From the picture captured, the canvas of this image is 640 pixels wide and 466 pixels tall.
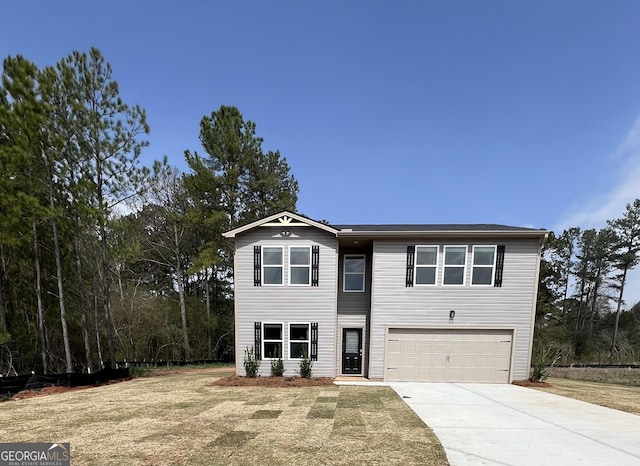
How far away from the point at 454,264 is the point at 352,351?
16.3 feet

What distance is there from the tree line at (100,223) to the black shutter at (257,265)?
573 centimetres

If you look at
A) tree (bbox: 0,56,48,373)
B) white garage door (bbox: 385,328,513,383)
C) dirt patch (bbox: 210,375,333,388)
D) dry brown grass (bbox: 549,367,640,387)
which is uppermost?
tree (bbox: 0,56,48,373)

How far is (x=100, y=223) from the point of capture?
11594 mm

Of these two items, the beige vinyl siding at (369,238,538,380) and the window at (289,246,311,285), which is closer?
the beige vinyl siding at (369,238,538,380)

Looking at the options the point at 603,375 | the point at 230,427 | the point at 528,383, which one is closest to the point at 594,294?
the point at 603,375

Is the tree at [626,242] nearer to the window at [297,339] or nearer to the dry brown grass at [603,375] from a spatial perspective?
the dry brown grass at [603,375]

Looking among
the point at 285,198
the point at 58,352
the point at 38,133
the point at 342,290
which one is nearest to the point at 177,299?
the point at 58,352

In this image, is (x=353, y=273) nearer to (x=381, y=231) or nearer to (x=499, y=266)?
(x=381, y=231)

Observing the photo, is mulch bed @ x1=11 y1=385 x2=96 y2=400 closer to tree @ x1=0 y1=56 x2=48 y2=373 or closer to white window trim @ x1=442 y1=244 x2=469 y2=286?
tree @ x1=0 y1=56 x2=48 y2=373

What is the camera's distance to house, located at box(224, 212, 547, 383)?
32.8 feet

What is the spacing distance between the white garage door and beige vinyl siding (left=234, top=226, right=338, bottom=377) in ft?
7.56

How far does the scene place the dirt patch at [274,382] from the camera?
941 centimetres

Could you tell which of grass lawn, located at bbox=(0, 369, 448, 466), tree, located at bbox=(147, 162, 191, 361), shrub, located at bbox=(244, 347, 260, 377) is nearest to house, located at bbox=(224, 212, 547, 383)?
shrub, located at bbox=(244, 347, 260, 377)

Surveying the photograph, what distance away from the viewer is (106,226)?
39.7 feet
